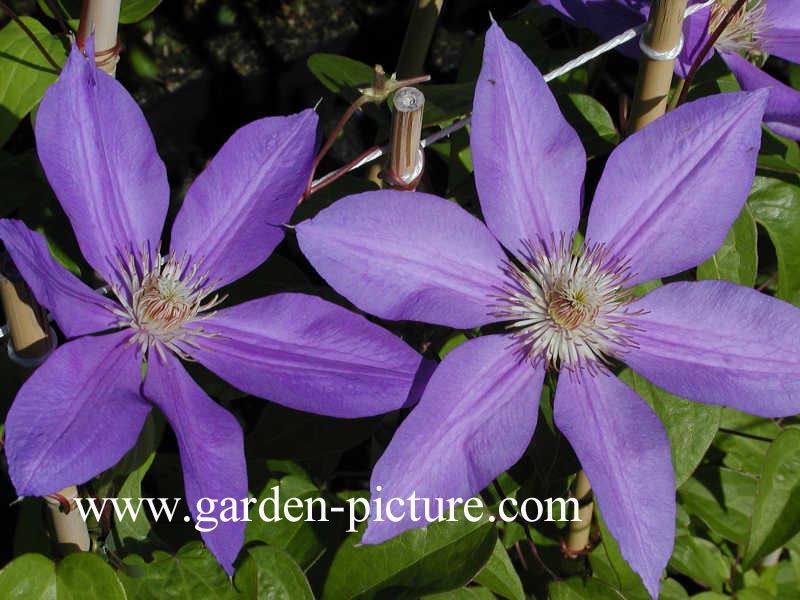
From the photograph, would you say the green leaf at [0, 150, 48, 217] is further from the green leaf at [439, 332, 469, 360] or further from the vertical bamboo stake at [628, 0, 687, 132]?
the vertical bamboo stake at [628, 0, 687, 132]

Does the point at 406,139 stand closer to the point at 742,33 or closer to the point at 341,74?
the point at 341,74

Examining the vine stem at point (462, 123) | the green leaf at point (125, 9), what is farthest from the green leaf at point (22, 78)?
the vine stem at point (462, 123)

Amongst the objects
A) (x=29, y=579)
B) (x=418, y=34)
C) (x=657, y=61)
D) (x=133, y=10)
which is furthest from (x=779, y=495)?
(x=133, y=10)

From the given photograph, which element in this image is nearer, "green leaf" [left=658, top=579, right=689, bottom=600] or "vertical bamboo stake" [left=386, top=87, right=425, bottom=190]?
A: "vertical bamboo stake" [left=386, top=87, right=425, bottom=190]

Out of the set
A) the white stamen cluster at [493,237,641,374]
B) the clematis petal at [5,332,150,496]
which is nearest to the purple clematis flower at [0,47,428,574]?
the clematis petal at [5,332,150,496]

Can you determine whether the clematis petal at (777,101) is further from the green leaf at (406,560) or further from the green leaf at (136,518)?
the green leaf at (136,518)

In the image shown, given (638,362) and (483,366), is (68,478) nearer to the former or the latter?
(483,366)
